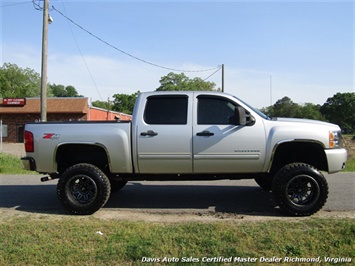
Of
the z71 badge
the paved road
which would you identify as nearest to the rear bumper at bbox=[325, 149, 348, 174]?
the paved road

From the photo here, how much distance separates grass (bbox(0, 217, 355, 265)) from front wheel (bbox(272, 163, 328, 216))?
404 millimetres

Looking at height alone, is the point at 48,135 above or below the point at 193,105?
below

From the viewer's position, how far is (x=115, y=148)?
19.5 ft

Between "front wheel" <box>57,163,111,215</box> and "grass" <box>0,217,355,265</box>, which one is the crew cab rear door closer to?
"front wheel" <box>57,163,111,215</box>

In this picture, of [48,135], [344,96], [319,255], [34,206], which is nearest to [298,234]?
[319,255]

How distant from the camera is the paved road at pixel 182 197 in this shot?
6.42 m

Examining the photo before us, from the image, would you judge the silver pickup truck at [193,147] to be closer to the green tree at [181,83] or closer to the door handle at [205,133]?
the door handle at [205,133]

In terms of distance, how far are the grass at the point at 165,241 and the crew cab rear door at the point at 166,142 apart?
104cm

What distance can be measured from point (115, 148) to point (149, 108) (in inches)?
34.6

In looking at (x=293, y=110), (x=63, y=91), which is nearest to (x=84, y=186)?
(x=293, y=110)

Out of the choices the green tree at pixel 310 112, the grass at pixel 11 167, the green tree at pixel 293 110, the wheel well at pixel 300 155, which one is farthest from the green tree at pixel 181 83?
the wheel well at pixel 300 155

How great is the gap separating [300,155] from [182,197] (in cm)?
245

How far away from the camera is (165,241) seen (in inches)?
180

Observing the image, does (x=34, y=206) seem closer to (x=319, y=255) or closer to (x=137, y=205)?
(x=137, y=205)
